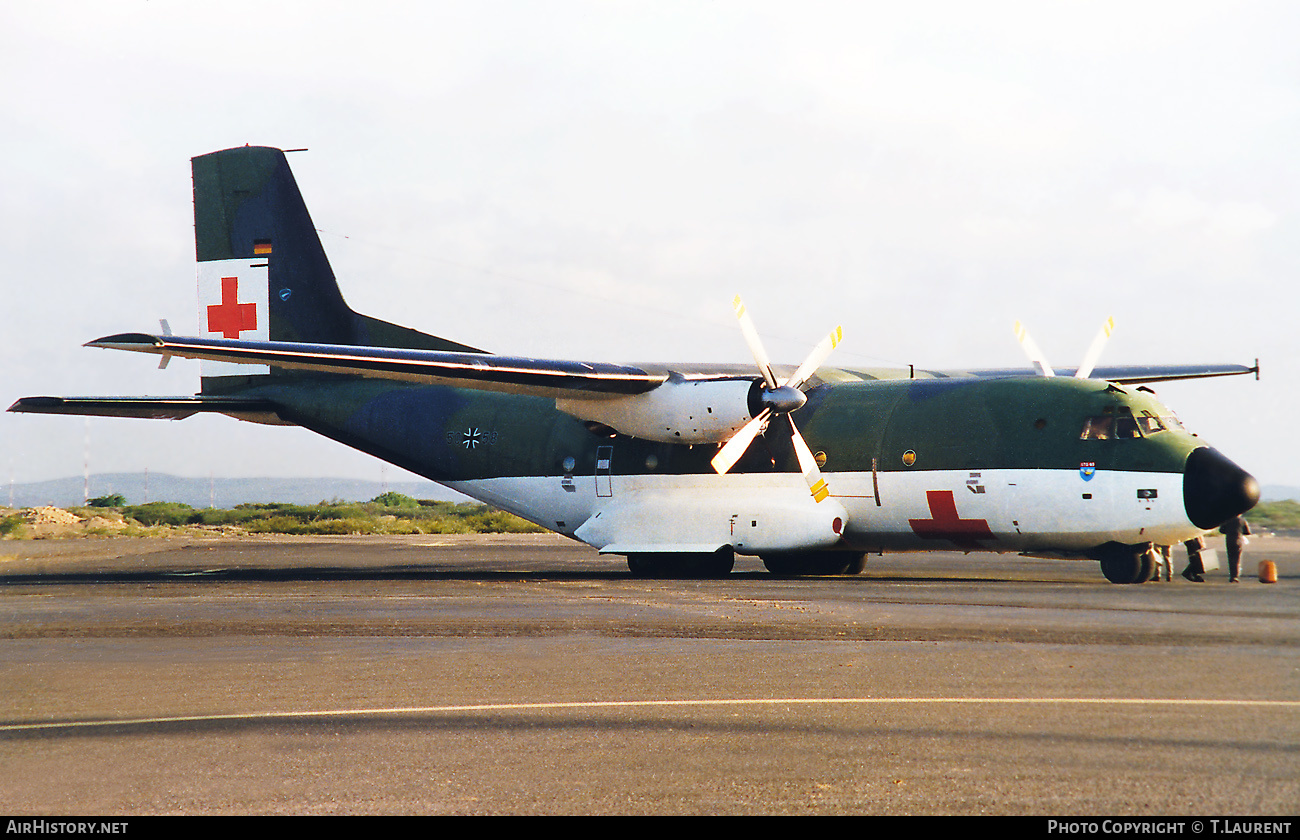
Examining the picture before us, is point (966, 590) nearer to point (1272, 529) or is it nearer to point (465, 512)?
point (1272, 529)

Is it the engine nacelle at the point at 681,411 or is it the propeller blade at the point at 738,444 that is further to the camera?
the engine nacelle at the point at 681,411

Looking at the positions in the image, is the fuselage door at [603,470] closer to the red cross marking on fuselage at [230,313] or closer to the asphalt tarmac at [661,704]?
the asphalt tarmac at [661,704]

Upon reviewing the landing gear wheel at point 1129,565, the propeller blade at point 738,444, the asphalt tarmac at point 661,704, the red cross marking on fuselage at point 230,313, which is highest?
the red cross marking on fuselage at point 230,313

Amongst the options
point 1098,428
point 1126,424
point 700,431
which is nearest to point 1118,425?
point 1126,424

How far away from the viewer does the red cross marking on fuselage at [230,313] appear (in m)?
29.1

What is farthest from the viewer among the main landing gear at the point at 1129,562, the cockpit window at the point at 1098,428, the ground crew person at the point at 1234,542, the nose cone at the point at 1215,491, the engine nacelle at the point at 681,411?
the engine nacelle at the point at 681,411

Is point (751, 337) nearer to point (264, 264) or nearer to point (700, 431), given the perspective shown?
point (700, 431)

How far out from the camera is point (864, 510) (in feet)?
70.7

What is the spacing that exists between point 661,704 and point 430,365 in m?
13.4

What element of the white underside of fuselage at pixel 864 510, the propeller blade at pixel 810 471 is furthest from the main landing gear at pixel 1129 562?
the propeller blade at pixel 810 471

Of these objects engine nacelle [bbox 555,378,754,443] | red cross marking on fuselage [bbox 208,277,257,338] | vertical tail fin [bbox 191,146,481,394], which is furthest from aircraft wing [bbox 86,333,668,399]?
red cross marking on fuselage [bbox 208,277,257,338]

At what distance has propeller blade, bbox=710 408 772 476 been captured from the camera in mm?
21766

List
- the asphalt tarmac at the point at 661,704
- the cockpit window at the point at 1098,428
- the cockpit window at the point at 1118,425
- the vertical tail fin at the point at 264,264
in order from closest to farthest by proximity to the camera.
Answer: the asphalt tarmac at the point at 661,704 → the cockpit window at the point at 1118,425 → the cockpit window at the point at 1098,428 → the vertical tail fin at the point at 264,264

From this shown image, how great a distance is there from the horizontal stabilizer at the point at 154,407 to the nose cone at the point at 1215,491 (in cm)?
2054
